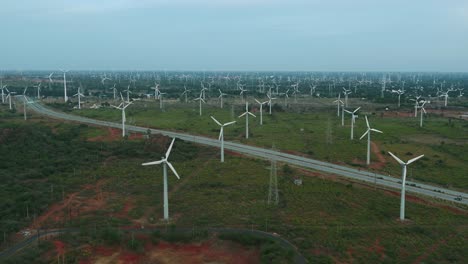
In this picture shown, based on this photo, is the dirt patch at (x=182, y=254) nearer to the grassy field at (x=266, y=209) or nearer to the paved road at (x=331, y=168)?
the grassy field at (x=266, y=209)

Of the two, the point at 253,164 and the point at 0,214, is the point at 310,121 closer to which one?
the point at 253,164

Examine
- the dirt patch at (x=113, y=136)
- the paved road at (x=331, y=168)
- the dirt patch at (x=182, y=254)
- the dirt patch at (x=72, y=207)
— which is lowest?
the dirt patch at (x=182, y=254)

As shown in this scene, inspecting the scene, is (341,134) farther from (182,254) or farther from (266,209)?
(182,254)

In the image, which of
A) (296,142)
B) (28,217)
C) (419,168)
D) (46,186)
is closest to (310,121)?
(296,142)

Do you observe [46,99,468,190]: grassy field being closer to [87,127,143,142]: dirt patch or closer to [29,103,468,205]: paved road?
[29,103,468,205]: paved road

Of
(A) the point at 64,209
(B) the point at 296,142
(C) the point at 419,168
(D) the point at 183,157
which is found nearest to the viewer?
(A) the point at 64,209

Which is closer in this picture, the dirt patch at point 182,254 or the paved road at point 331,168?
the dirt patch at point 182,254

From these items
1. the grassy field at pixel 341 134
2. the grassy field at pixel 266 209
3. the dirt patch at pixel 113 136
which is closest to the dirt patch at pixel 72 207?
the grassy field at pixel 266 209
